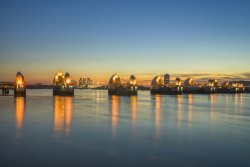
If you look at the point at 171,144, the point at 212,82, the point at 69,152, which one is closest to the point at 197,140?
the point at 171,144

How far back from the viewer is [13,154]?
1148cm

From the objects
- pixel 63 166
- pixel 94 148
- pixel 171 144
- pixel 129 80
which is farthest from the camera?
pixel 129 80

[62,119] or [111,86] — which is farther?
[111,86]

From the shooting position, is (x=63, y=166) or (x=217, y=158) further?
(x=217, y=158)

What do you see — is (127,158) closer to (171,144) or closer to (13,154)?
(171,144)

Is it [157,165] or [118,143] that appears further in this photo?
[118,143]

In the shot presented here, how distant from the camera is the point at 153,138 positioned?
15.7 meters

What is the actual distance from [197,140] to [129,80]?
103 m

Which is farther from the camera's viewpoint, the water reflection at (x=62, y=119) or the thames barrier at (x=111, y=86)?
the thames barrier at (x=111, y=86)

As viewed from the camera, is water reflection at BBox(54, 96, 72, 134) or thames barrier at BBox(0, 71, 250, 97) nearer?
water reflection at BBox(54, 96, 72, 134)

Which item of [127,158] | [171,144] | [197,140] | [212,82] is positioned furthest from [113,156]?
[212,82]

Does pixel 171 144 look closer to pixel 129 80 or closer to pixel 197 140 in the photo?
pixel 197 140

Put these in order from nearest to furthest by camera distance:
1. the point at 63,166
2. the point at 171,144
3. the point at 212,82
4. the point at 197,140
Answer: the point at 63,166 → the point at 171,144 → the point at 197,140 → the point at 212,82

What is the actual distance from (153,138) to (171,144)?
72.8 inches
